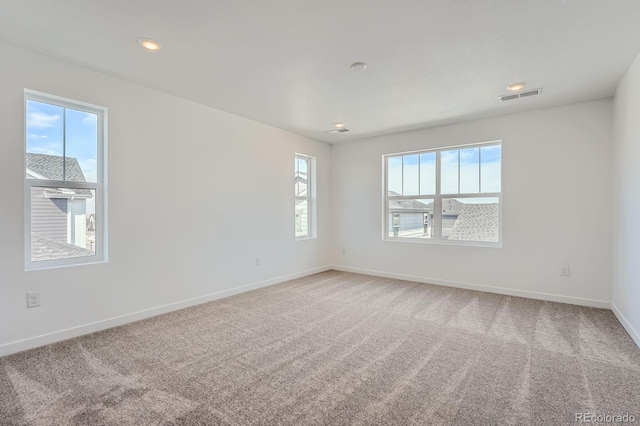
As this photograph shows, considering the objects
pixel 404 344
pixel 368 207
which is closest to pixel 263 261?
pixel 368 207

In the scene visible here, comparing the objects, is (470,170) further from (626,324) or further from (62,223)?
(62,223)

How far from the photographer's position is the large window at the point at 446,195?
14.9 ft

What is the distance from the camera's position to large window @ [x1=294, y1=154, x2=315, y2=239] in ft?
18.2

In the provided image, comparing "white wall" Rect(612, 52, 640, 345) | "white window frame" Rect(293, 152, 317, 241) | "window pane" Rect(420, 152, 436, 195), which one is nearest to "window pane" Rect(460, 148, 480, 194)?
"window pane" Rect(420, 152, 436, 195)

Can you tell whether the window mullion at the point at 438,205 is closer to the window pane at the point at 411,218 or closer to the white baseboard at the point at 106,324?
the window pane at the point at 411,218

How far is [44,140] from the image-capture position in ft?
9.15

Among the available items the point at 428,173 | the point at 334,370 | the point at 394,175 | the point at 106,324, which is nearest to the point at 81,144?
the point at 106,324

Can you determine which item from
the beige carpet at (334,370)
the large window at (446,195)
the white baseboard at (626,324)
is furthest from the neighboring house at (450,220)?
the white baseboard at (626,324)

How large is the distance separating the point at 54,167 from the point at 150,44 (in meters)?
1.49

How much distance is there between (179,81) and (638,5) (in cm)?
374

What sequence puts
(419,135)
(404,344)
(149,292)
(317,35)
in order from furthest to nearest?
(419,135) < (149,292) < (404,344) < (317,35)

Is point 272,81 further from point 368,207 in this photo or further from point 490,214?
point 490,214

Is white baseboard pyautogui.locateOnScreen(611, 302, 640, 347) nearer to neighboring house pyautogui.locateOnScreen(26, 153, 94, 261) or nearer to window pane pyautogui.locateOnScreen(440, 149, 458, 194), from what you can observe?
window pane pyautogui.locateOnScreen(440, 149, 458, 194)

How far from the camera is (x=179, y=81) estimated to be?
3191 mm
